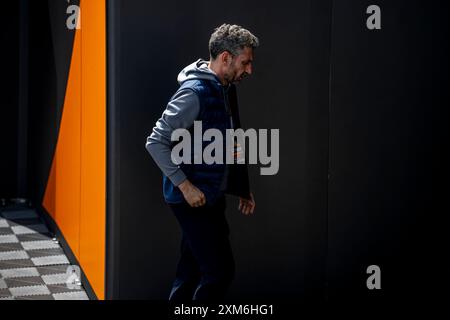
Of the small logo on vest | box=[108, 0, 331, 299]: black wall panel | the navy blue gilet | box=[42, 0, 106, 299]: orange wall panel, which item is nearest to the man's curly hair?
the navy blue gilet

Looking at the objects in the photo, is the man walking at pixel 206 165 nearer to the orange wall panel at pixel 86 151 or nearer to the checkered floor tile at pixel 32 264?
the orange wall panel at pixel 86 151

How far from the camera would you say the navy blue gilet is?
12.2ft

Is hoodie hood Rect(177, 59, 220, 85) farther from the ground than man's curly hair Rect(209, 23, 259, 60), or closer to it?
closer to it

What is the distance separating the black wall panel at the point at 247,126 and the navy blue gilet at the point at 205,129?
0.53 metres

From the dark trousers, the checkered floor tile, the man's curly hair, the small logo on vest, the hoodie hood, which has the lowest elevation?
the checkered floor tile

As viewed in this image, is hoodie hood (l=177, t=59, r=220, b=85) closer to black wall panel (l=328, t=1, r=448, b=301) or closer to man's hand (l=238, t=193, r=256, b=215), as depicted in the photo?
man's hand (l=238, t=193, r=256, b=215)

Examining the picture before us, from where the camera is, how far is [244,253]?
457cm

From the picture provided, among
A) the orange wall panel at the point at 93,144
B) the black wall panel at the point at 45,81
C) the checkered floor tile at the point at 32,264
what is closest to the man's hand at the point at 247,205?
the orange wall panel at the point at 93,144

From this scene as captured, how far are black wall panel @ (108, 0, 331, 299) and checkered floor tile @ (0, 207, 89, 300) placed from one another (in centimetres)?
78

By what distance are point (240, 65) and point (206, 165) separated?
0.47 metres

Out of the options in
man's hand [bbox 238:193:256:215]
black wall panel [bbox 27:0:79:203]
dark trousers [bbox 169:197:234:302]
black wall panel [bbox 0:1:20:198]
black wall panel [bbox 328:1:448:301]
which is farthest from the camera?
black wall panel [bbox 0:1:20:198]

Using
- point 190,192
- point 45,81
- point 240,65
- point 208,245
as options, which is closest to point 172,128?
point 190,192

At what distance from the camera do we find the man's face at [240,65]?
149 inches
